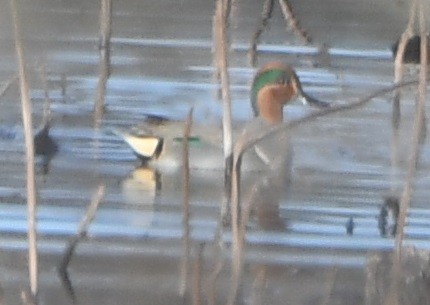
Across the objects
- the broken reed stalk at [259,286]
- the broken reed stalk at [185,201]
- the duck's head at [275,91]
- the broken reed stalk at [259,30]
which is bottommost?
the broken reed stalk at [259,30]

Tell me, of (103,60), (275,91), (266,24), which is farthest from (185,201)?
(266,24)

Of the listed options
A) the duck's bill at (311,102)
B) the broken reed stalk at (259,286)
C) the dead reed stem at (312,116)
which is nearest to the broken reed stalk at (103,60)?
the duck's bill at (311,102)

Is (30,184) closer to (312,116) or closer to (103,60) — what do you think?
(312,116)

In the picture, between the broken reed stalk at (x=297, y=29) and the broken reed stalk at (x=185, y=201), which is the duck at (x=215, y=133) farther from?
the broken reed stalk at (x=297, y=29)

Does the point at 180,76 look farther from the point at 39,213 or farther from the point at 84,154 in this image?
the point at 39,213

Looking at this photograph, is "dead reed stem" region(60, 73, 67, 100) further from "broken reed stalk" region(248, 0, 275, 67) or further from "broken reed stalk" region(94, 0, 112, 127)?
"broken reed stalk" region(248, 0, 275, 67)

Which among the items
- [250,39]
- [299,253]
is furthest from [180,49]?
[299,253]
